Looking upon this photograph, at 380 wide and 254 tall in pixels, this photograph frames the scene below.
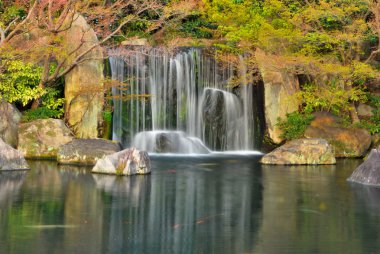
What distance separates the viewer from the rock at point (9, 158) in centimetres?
1528

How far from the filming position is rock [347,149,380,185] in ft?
45.9

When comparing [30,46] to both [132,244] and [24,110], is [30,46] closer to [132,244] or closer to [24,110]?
[24,110]

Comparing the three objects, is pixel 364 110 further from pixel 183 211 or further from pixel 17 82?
pixel 183 211

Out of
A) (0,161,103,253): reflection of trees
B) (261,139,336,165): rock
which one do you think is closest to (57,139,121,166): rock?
(0,161,103,253): reflection of trees

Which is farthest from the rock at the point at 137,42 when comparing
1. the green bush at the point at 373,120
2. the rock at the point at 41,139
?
the green bush at the point at 373,120

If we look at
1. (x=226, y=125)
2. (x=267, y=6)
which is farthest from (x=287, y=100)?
(x=267, y=6)

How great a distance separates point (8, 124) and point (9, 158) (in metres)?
3.83

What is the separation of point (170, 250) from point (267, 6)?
17031 millimetres

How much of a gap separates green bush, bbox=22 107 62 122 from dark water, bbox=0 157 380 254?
362 cm

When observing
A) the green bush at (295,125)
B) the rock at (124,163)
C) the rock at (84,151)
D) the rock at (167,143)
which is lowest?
the rock at (124,163)

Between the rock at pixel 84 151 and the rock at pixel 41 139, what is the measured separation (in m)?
1.33

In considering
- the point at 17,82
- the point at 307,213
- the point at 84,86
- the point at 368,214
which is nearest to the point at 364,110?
the point at 84,86

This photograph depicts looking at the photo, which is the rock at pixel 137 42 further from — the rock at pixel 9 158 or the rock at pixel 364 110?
the rock at pixel 9 158

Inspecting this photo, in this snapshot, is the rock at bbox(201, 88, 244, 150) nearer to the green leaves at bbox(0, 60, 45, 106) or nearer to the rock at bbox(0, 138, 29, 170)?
the green leaves at bbox(0, 60, 45, 106)
